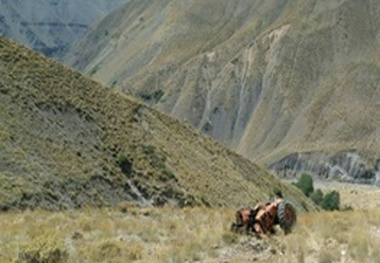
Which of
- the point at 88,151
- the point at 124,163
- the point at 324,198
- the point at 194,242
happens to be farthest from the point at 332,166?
the point at 194,242

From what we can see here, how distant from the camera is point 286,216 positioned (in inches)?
587

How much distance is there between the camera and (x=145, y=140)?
1962 inches

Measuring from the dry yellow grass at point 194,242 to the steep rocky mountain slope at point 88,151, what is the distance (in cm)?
1505

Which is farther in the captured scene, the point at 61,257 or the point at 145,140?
the point at 145,140

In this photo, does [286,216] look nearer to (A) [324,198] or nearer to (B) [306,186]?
(A) [324,198]

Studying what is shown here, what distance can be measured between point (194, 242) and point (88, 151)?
96.2 feet

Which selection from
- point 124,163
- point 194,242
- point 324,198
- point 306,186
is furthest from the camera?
point 306,186

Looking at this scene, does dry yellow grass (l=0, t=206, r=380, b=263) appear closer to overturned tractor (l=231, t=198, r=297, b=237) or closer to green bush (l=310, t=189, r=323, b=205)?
overturned tractor (l=231, t=198, r=297, b=237)

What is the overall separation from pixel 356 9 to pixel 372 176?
53.3 metres

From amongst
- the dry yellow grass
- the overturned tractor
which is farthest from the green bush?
the overturned tractor

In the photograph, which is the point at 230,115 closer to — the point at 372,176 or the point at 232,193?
the point at 372,176

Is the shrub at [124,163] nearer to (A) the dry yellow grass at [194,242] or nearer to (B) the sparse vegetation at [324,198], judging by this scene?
(A) the dry yellow grass at [194,242]

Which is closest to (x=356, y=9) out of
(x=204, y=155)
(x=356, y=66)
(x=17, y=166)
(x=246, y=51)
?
(x=356, y=66)

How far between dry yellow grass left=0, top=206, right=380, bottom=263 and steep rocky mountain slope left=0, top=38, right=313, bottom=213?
15.1 m
